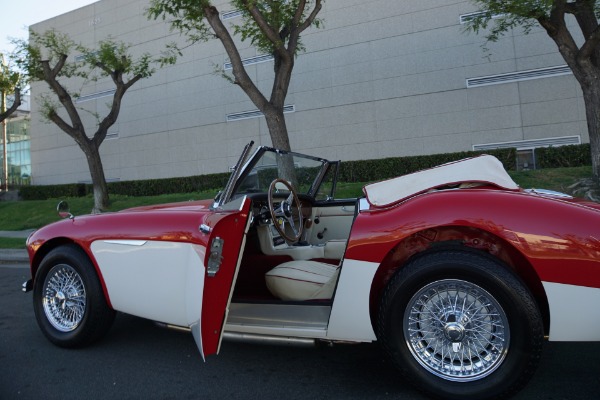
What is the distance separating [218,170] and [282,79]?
9.78 meters

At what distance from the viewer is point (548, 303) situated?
2.32 meters

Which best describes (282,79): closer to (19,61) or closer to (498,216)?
(498,216)

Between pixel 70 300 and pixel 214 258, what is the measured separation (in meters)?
1.58

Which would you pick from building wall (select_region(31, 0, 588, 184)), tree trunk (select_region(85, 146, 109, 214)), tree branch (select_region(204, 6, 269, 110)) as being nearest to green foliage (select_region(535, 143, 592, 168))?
building wall (select_region(31, 0, 588, 184))

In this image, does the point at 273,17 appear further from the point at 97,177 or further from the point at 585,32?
the point at 97,177

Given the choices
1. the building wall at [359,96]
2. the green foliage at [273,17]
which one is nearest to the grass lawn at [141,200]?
the building wall at [359,96]

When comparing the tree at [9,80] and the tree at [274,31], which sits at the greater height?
the tree at [9,80]

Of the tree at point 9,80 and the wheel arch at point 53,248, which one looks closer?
the wheel arch at point 53,248

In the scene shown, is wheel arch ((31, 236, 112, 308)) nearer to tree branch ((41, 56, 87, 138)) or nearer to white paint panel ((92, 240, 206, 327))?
white paint panel ((92, 240, 206, 327))

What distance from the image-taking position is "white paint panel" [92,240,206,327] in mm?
2879

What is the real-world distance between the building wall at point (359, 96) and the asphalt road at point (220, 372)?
40.8 feet

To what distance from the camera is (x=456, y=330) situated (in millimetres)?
2430

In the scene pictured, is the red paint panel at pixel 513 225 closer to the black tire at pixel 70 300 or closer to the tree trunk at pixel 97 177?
the black tire at pixel 70 300

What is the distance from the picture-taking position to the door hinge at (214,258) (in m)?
2.71
